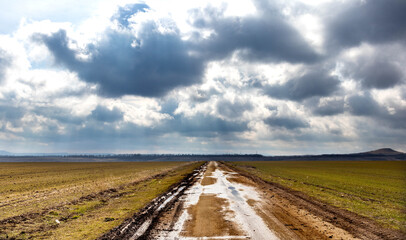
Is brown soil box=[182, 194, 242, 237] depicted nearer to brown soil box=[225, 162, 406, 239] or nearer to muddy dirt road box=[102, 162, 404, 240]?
muddy dirt road box=[102, 162, 404, 240]

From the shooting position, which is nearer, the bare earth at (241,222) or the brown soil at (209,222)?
the bare earth at (241,222)

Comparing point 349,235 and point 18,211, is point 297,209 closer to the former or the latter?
point 349,235

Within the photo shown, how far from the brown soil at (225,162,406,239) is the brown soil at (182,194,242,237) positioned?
184cm

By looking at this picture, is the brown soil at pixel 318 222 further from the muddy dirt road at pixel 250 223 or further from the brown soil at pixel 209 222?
the brown soil at pixel 209 222

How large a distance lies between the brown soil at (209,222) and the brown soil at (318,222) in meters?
1.84

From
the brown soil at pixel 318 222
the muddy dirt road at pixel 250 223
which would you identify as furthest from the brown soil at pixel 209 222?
the brown soil at pixel 318 222

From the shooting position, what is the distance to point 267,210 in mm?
14820

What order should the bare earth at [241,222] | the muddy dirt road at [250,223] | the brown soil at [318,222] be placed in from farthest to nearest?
the brown soil at [318,222], the muddy dirt road at [250,223], the bare earth at [241,222]

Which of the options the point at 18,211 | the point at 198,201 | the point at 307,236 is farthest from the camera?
the point at 198,201

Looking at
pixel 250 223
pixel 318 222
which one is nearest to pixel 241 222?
pixel 250 223

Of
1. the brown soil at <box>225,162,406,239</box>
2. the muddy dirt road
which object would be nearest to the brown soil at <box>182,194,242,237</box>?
the muddy dirt road

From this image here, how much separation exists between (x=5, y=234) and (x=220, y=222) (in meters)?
9.07

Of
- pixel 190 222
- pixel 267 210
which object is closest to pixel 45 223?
pixel 190 222

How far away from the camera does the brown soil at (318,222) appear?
34.2ft
